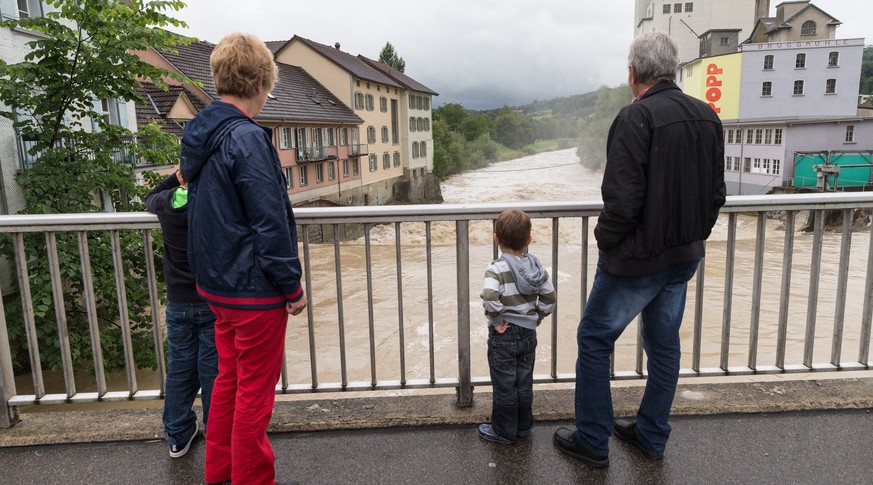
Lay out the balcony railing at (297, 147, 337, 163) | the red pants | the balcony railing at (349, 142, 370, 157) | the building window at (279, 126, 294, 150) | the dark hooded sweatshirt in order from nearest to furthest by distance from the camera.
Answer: the dark hooded sweatshirt, the red pants, the building window at (279, 126, 294, 150), the balcony railing at (297, 147, 337, 163), the balcony railing at (349, 142, 370, 157)

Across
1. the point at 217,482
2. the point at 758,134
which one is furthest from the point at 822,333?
the point at 758,134

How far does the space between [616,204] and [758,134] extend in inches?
2020

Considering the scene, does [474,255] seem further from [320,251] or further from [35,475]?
[35,475]

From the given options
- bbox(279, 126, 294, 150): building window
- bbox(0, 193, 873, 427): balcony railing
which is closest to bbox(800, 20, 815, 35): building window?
bbox(0, 193, 873, 427): balcony railing

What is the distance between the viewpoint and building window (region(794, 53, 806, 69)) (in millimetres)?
47969

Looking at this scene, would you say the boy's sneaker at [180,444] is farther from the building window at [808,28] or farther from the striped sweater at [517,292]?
the building window at [808,28]

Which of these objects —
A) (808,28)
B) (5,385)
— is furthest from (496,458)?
(808,28)

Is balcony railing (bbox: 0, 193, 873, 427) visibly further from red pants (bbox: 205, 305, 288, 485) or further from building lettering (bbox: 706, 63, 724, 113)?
building lettering (bbox: 706, 63, 724, 113)

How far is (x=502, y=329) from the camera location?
2.92 metres

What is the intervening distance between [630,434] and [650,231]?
1.13 m

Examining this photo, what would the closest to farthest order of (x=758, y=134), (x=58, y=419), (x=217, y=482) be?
(x=217, y=482), (x=58, y=419), (x=758, y=134)

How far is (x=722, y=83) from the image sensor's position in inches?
2013

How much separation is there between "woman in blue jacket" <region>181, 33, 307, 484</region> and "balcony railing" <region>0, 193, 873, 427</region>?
2.59 ft

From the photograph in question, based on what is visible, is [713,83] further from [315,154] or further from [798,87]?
[315,154]
